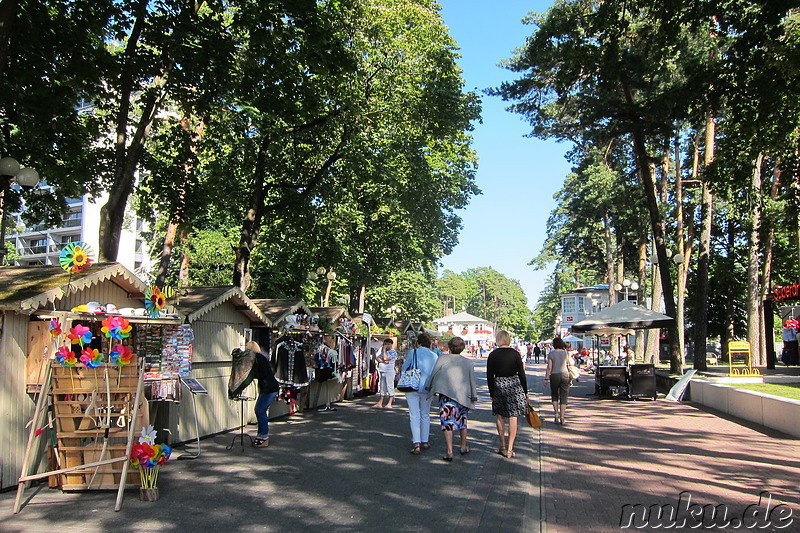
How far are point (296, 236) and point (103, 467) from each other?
13.3 m

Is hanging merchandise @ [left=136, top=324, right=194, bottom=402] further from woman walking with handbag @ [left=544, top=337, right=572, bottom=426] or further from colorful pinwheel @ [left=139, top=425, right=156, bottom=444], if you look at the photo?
woman walking with handbag @ [left=544, top=337, right=572, bottom=426]

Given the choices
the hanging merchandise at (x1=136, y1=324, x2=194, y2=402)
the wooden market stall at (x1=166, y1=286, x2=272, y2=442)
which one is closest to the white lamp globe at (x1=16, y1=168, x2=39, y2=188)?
the wooden market stall at (x1=166, y1=286, x2=272, y2=442)

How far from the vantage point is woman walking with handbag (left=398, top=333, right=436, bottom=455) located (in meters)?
9.62

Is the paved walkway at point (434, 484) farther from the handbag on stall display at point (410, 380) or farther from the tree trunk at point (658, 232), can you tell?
the tree trunk at point (658, 232)

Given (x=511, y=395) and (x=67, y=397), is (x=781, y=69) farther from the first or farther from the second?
(x=67, y=397)

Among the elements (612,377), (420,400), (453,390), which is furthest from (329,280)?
(453,390)

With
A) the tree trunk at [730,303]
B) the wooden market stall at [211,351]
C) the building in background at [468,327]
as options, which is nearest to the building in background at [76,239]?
the tree trunk at [730,303]

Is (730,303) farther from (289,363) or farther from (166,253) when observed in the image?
(289,363)

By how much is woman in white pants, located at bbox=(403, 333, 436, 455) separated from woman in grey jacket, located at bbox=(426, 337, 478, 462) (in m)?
0.29

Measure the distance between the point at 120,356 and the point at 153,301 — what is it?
1466 millimetres

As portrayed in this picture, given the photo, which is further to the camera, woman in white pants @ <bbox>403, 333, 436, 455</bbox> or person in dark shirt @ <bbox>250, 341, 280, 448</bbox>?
person in dark shirt @ <bbox>250, 341, 280, 448</bbox>

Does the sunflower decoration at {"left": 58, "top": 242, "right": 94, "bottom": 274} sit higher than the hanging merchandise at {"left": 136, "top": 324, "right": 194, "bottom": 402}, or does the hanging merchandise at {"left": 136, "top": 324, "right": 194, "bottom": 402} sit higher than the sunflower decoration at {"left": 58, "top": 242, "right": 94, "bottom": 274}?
the sunflower decoration at {"left": 58, "top": 242, "right": 94, "bottom": 274}

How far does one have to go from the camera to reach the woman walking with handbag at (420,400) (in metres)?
9.62

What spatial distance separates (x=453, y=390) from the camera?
9180mm
